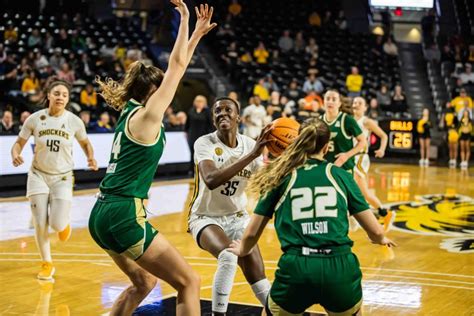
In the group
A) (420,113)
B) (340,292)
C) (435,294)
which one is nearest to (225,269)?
(340,292)

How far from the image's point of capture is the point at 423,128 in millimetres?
22453

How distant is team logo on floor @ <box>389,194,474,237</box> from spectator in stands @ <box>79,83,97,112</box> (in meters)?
8.07

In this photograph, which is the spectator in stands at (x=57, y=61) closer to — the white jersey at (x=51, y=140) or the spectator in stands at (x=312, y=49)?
the spectator in stands at (x=312, y=49)

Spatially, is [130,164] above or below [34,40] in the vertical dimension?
below

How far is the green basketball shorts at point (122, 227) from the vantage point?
4.81 m

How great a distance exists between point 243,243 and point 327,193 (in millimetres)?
572

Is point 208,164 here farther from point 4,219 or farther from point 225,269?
point 4,219

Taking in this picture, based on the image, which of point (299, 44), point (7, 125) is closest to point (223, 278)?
point (7, 125)

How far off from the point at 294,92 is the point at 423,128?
3715mm

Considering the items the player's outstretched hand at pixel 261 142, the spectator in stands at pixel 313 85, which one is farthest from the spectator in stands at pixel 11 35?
the player's outstretched hand at pixel 261 142

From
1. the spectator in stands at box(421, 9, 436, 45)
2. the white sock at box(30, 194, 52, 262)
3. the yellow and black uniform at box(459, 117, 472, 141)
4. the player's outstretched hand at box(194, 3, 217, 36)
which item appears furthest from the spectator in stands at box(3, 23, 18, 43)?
the player's outstretched hand at box(194, 3, 217, 36)

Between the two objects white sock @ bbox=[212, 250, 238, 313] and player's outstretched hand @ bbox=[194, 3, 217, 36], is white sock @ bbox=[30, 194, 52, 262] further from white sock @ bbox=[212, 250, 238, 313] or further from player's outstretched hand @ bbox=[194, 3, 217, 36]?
player's outstretched hand @ bbox=[194, 3, 217, 36]

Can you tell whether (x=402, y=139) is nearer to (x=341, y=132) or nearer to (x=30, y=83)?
(x=30, y=83)

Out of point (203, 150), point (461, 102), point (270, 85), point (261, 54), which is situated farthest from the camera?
point (261, 54)
